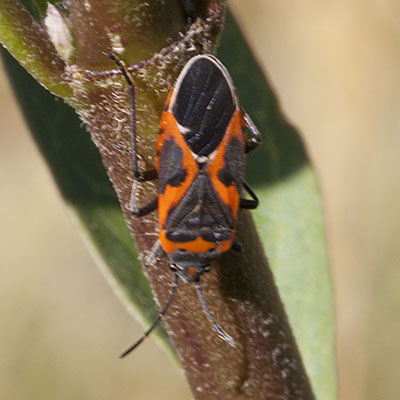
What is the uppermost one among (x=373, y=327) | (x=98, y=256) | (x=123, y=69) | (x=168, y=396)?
(x=123, y=69)

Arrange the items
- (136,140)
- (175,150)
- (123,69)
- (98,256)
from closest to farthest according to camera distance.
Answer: (123,69), (136,140), (175,150), (98,256)

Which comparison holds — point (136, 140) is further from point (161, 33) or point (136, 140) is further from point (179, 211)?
point (179, 211)

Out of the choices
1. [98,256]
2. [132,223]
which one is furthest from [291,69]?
[132,223]

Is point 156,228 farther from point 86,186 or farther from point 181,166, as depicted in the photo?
point 86,186

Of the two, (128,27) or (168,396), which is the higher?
(128,27)

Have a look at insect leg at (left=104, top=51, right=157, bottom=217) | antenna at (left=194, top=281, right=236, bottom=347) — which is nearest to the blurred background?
antenna at (left=194, top=281, right=236, bottom=347)

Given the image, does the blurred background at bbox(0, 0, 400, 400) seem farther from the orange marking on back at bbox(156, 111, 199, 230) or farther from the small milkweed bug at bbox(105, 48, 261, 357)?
the orange marking on back at bbox(156, 111, 199, 230)
